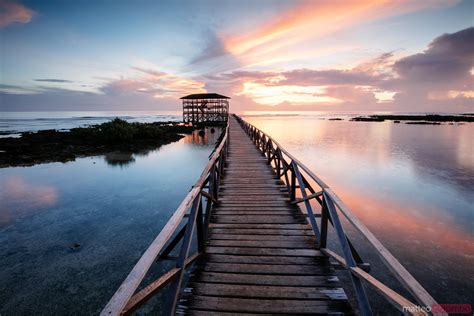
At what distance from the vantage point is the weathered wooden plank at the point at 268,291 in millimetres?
2828

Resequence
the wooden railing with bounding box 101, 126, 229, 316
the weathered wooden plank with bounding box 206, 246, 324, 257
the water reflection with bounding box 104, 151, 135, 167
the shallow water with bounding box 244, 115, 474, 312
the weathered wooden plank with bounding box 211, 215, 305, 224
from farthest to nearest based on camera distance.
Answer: the water reflection with bounding box 104, 151, 135, 167 < the shallow water with bounding box 244, 115, 474, 312 < the weathered wooden plank with bounding box 211, 215, 305, 224 < the weathered wooden plank with bounding box 206, 246, 324, 257 < the wooden railing with bounding box 101, 126, 229, 316

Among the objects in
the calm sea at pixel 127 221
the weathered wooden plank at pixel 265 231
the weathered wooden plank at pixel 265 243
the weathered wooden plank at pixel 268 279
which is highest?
the weathered wooden plank at pixel 265 231

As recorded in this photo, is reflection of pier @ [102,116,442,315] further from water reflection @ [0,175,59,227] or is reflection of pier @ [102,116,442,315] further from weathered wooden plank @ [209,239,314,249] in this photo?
water reflection @ [0,175,59,227]

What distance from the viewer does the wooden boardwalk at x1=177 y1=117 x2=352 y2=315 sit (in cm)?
273

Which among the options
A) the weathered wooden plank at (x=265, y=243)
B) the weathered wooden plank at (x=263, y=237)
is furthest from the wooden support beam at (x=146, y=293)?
the weathered wooden plank at (x=263, y=237)

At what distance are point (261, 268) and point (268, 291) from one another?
0.45 m

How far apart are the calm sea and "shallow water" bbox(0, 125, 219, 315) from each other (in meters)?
0.02

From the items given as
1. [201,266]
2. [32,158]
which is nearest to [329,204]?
[201,266]

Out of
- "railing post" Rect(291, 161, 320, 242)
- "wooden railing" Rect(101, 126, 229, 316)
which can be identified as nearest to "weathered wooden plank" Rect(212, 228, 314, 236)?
"railing post" Rect(291, 161, 320, 242)

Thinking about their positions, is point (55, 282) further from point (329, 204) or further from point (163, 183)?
point (163, 183)

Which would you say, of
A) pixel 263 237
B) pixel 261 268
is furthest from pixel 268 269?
pixel 263 237

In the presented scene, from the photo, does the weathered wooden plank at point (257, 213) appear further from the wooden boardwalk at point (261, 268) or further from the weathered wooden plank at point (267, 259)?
the weathered wooden plank at point (267, 259)

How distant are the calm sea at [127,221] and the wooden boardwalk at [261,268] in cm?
205

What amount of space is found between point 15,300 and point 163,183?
24.6 feet
